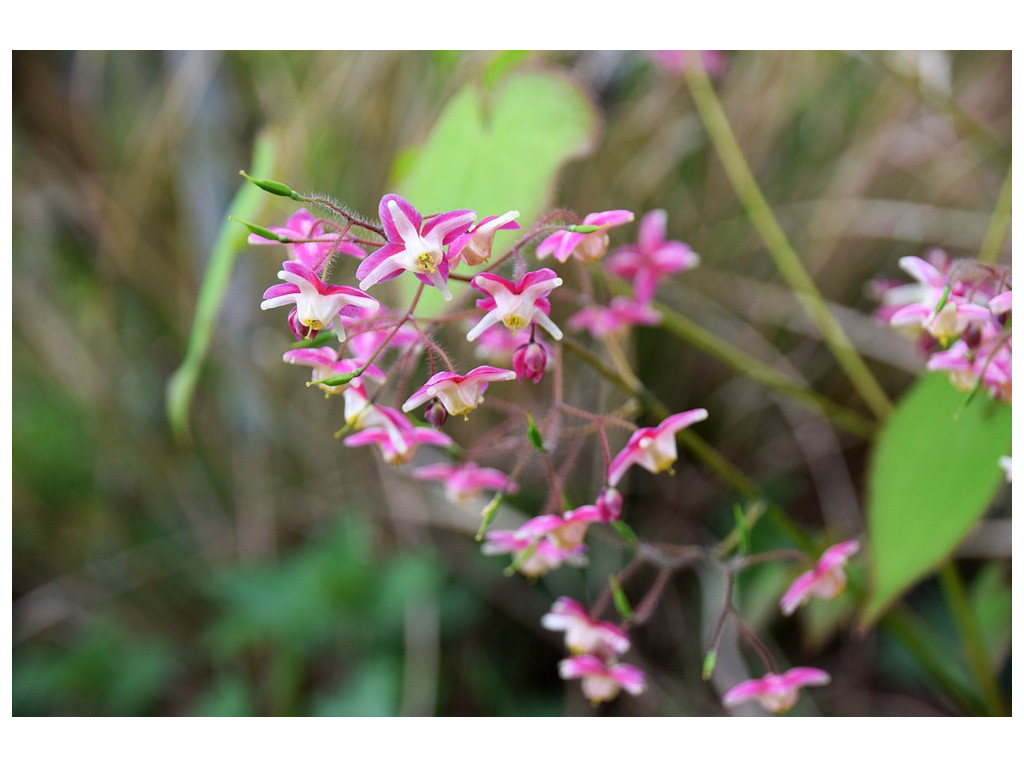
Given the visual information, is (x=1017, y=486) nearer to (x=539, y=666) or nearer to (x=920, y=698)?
(x=920, y=698)

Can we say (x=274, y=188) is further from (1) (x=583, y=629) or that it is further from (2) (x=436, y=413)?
(1) (x=583, y=629)

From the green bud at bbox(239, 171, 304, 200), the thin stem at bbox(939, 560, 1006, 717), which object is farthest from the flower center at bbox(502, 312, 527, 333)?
the thin stem at bbox(939, 560, 1006, 717)

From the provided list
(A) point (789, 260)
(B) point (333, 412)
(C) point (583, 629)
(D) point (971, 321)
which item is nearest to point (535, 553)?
(C) point (583, 629)

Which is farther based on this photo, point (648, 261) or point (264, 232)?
point (648, 261)

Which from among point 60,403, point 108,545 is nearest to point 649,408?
point 108,545

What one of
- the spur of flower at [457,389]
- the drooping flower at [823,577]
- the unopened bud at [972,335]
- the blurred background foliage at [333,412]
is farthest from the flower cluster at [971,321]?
the blurred background foliage at [333,412]
